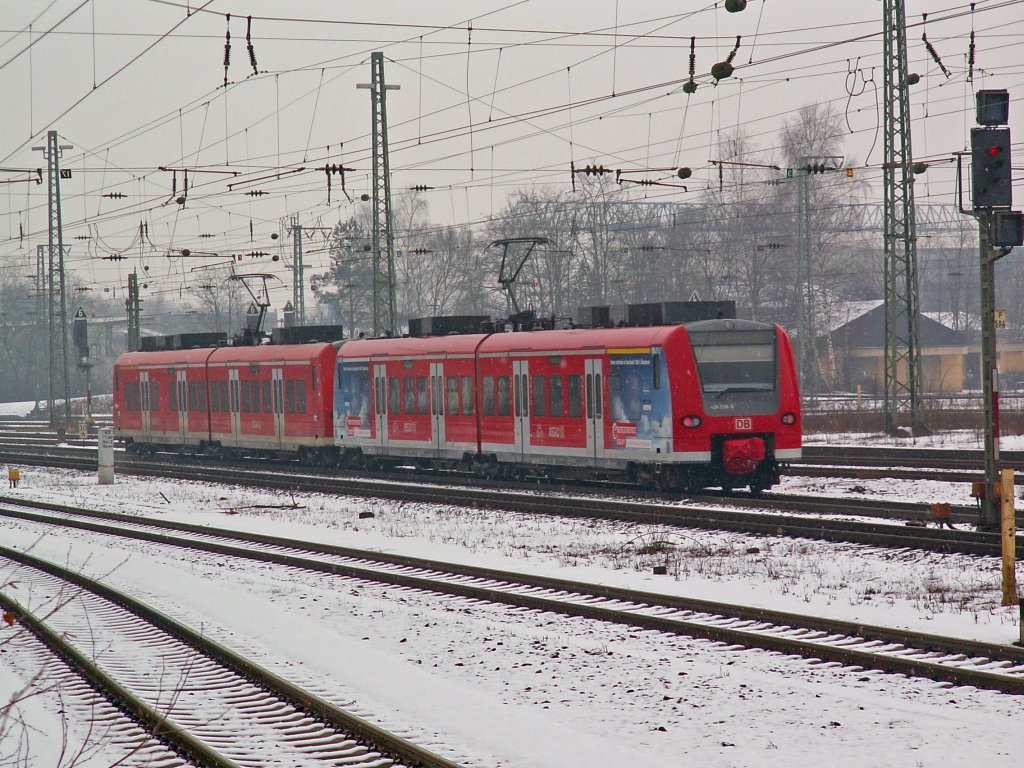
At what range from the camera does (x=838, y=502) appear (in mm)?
19672

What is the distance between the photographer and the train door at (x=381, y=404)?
2948cm

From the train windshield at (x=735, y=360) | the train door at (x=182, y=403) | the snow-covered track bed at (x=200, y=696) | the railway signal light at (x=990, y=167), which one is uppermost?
the railway signal light at (x=990, y=167)

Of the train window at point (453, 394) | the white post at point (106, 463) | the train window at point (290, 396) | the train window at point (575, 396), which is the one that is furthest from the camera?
the train window at point (290, 396)

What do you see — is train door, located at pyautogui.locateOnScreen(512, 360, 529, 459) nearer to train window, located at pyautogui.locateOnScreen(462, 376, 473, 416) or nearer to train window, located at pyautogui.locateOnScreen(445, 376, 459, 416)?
train window, located at pyautogui.locateOnScreen(462, 376, 473, 416)

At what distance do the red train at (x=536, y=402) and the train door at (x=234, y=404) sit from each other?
46mm

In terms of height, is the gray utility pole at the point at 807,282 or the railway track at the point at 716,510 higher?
the gray utility pole at the point at 807,282

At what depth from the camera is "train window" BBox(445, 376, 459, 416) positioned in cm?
2686

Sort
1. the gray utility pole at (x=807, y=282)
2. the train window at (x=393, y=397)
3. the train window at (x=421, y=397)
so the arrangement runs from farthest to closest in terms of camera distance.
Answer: the gray utility pole at (x=807, y=282)
the train window at (x=393, y=397)
the train window at (x=421, y=397)

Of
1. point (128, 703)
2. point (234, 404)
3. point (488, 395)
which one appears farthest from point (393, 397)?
point (128, 703)

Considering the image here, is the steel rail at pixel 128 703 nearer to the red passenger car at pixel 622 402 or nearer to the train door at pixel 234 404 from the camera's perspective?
the red passenger car at pixel 622 402

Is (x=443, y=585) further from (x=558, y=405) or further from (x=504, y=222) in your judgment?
(x=504, y=222)

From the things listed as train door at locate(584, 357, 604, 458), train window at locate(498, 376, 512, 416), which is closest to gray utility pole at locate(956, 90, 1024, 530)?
train door at locate(584, 357, 604, 458)

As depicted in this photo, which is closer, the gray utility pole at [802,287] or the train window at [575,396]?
the train window at [575,396]

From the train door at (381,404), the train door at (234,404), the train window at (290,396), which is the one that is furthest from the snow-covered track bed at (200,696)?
the train door at (234,404)
